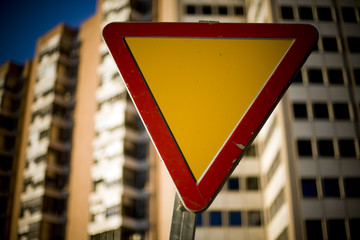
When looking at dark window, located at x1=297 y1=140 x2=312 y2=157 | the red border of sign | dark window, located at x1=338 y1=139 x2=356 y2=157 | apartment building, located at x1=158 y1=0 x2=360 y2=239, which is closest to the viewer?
the red border of sign

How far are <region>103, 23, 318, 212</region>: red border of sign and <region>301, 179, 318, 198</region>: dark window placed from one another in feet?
85.5

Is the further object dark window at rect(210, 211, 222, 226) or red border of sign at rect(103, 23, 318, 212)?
dark window at rect(210, 211, 222, 226)

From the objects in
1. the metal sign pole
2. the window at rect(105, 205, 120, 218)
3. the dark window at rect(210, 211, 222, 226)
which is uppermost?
the window at rect(105, 205, 120, 218)

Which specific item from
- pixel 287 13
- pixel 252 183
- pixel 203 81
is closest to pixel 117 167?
pixel 252 183

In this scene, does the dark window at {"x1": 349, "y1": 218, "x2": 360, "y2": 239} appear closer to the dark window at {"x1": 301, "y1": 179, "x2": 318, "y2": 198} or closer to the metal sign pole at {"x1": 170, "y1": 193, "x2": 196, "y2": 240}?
the dark window at {"x1": 301, "y1": 179, "x2": 318, "y2": 198}

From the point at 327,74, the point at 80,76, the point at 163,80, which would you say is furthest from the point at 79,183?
the point at 163,80

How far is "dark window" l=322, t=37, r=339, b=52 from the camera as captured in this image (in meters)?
30.3

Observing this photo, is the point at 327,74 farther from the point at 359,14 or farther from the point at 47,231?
the point at 47,231

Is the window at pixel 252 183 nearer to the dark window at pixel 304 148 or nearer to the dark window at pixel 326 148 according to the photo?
the dark window at pixel 304 148

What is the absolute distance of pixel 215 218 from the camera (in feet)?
102

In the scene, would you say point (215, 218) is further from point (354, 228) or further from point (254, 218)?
point (354, 228)

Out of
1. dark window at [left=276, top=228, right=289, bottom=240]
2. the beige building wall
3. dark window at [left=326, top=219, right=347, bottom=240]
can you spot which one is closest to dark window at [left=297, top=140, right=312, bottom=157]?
dark window at [left=326, top=219, right=347, bottom=240]

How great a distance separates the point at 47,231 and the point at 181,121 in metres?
35.9

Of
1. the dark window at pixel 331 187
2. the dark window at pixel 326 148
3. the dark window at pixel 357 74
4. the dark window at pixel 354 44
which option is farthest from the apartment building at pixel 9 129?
the dark window at pixel 354 44
